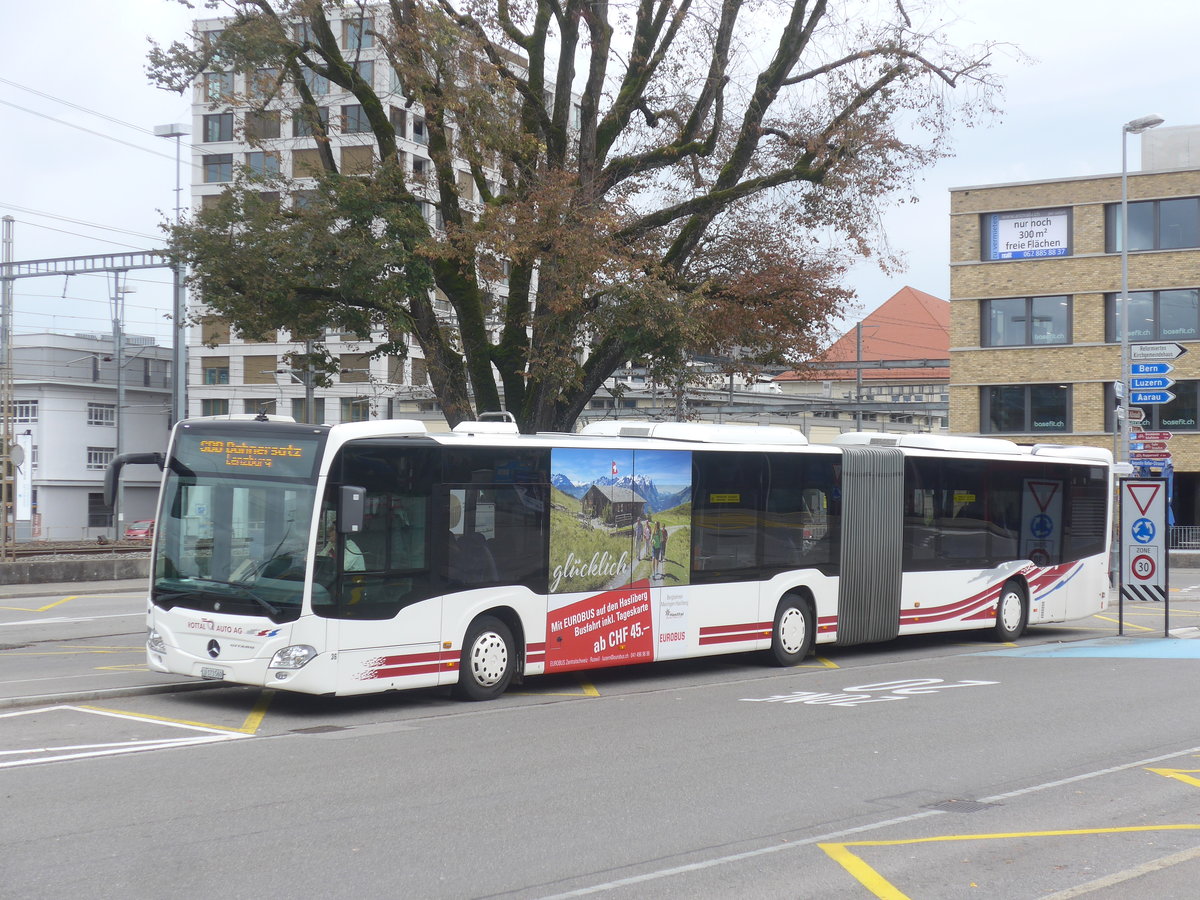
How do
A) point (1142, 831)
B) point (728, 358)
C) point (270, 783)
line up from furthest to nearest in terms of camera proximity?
point (728, 358) → point (270, 783) → point (1142, 831)

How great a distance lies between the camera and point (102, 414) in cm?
7156

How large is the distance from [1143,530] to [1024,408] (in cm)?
2966

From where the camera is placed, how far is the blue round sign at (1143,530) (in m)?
20.4

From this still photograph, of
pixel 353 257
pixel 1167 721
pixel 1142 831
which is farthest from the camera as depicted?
pixel 353 257

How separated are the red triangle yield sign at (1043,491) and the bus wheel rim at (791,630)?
Result: 18.1ft

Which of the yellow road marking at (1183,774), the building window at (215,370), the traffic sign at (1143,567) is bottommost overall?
the yellow road marking at (1183,774)

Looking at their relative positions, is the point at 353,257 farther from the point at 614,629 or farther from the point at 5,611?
the point at 5,611

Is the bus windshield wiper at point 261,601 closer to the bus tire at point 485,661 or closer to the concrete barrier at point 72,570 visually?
the bus tire at point 485,661

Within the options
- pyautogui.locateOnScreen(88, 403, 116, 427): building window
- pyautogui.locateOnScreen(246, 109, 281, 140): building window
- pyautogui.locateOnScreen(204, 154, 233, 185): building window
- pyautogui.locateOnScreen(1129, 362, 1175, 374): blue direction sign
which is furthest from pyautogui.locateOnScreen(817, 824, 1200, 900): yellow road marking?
pyautogui.locateOnScreen(88, 403, 116, 427): building window

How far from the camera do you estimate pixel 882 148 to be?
20.4 m

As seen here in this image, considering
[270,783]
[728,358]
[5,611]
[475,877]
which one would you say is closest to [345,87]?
[728,358]

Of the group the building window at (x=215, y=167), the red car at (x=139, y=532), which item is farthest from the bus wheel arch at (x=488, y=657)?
the building window at (x=215, y=167)

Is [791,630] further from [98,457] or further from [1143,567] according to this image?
[98,457]

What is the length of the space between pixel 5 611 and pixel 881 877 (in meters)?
21.0
